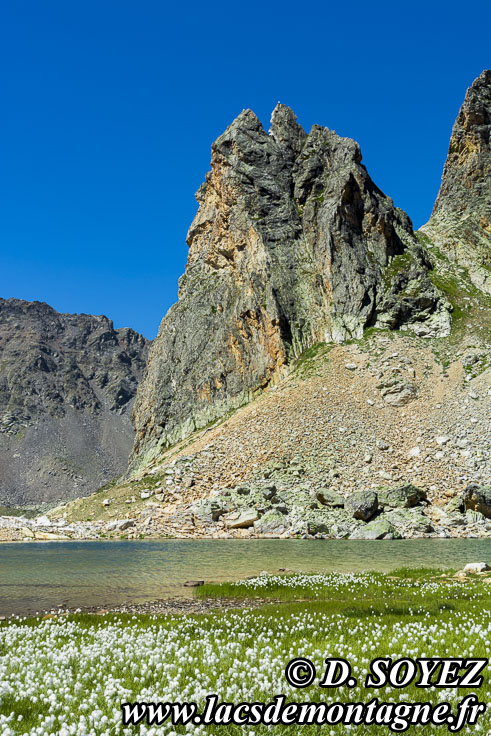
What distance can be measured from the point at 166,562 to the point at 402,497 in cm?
3064

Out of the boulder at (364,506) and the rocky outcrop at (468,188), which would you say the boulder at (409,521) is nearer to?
the boulder at (364,506)

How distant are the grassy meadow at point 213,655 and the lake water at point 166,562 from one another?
830cm

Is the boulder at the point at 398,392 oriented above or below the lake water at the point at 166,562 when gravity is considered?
above

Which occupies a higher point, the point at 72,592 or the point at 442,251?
the point at 442,251

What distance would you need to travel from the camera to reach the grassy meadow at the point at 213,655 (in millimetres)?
6609

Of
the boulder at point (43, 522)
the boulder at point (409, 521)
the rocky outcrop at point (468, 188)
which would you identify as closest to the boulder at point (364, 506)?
the boulder at point (409, 521)

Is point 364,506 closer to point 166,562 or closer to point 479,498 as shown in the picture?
point 479,498

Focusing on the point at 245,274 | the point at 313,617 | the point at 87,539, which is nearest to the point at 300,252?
the point at 245,274

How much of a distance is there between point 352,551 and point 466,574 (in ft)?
50.9

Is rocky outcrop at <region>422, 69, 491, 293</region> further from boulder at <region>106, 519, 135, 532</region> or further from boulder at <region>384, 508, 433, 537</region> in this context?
boulder at <region>106, 519, 135, 532</region>

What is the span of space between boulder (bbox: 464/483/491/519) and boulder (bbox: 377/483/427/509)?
5.32 metres

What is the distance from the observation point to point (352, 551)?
126ft

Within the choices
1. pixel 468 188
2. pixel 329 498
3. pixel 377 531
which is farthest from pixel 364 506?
pixel 468 188

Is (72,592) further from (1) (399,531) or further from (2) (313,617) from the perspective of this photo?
(1) (399,531)
